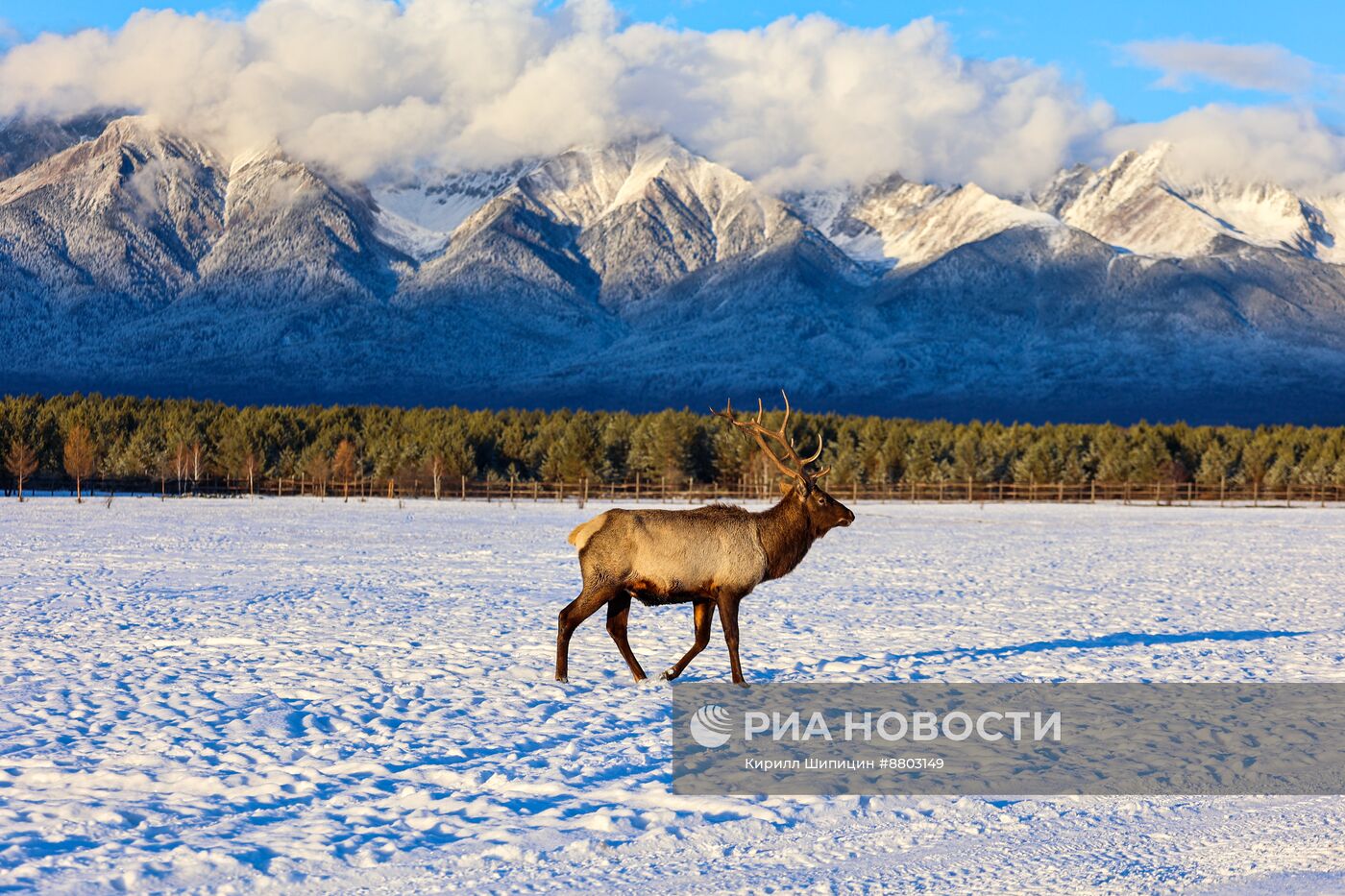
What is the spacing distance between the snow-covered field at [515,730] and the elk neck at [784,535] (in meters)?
1.18

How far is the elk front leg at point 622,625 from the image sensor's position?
13.3m

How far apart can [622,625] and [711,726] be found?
2.40 m

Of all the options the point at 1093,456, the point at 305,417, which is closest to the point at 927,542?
the point at 1093,456

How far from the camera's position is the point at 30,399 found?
4793 inches

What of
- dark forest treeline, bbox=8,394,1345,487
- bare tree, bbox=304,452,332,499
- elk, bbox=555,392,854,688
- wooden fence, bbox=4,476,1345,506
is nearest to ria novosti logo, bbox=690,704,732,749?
elk, bbox=555,392,854,688

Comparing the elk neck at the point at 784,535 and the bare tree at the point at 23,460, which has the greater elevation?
the bare tree at the point at 23,460

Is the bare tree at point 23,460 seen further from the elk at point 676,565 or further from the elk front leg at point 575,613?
the elk at point 676,565

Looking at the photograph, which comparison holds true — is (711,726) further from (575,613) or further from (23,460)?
(23,460)

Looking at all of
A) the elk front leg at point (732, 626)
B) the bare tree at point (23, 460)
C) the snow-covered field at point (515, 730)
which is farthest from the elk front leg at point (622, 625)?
the bare tree at point (23, 460)

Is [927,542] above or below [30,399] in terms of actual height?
below

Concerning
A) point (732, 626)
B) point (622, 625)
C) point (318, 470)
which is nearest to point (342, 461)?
point (318, 470)

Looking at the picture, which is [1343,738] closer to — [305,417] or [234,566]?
Result: [234,566]

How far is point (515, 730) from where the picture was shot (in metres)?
11.4

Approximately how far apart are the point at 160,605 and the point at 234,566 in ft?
25.8
